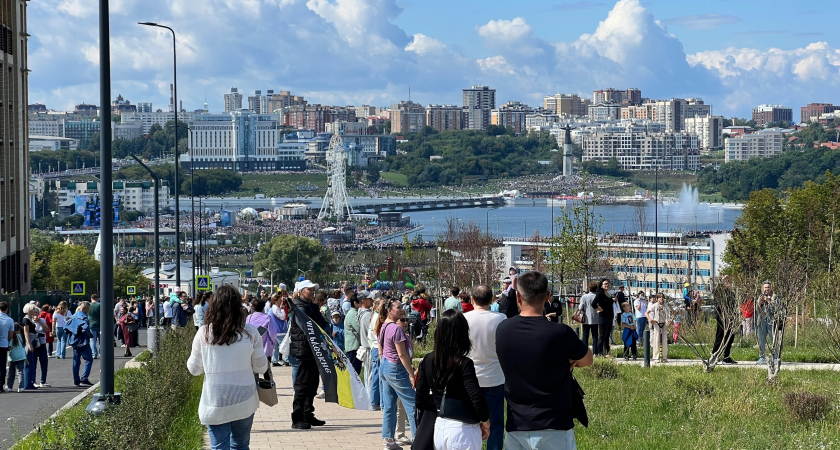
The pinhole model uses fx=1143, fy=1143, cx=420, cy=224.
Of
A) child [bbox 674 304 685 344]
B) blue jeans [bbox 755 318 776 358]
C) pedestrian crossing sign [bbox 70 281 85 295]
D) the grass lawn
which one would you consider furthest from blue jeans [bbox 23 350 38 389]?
pedestrian crossing sign [bbox 70 281 85 295]

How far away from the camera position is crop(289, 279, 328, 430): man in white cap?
32.1ft

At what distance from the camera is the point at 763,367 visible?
1495 centimetres

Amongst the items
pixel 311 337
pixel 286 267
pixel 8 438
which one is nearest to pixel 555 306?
pixel 311 337

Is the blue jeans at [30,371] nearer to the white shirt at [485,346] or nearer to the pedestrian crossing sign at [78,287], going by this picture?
the white shirt at [485,346]

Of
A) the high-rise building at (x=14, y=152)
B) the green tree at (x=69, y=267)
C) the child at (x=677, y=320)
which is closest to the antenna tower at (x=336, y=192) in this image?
the green tree at (x=69, y=267)

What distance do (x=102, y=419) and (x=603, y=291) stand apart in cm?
1039

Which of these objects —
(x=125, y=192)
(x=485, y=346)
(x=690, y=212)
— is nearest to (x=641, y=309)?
(x=485, y=346)

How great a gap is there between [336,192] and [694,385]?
7023 inches

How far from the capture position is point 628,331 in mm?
17031

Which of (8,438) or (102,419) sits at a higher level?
(102,419)

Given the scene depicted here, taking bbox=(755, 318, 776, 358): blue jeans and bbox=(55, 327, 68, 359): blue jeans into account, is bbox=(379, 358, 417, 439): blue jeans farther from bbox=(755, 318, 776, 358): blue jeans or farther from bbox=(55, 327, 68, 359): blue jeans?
bbox=(55, 327, 68, 359): blue jeans

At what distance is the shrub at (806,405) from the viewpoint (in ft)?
33.3

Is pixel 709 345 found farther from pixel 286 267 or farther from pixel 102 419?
pixel 286 267

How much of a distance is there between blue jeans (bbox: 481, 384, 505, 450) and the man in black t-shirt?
1292mm
